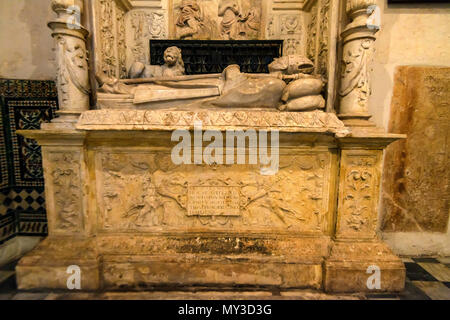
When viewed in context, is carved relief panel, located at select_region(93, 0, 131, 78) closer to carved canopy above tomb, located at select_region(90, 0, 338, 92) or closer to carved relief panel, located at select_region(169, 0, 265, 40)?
carved canopy above tomb, located at select_region(90, 0, 338, 92)

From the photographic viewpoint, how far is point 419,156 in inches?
94.1

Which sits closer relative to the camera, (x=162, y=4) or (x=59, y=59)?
(x=59, y=59)

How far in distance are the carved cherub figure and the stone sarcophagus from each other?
30 centimetres

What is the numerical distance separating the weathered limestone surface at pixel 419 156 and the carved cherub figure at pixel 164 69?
218 cm

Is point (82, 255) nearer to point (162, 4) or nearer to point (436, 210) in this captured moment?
point (162, 4)

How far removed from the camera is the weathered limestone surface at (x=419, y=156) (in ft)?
7.66

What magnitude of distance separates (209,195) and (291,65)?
1357 millimetres

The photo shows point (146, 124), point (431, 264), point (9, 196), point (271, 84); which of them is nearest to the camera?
point (146, 124)

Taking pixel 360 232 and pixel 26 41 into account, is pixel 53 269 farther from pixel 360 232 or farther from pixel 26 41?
pixel 360 232

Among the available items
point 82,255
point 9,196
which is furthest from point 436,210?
point 9,196

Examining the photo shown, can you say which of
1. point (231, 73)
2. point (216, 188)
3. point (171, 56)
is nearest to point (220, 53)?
point (171, 56)

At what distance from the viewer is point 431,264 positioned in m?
2.37

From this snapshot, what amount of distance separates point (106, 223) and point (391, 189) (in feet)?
9.06

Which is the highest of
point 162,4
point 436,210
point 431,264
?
point 162,4
